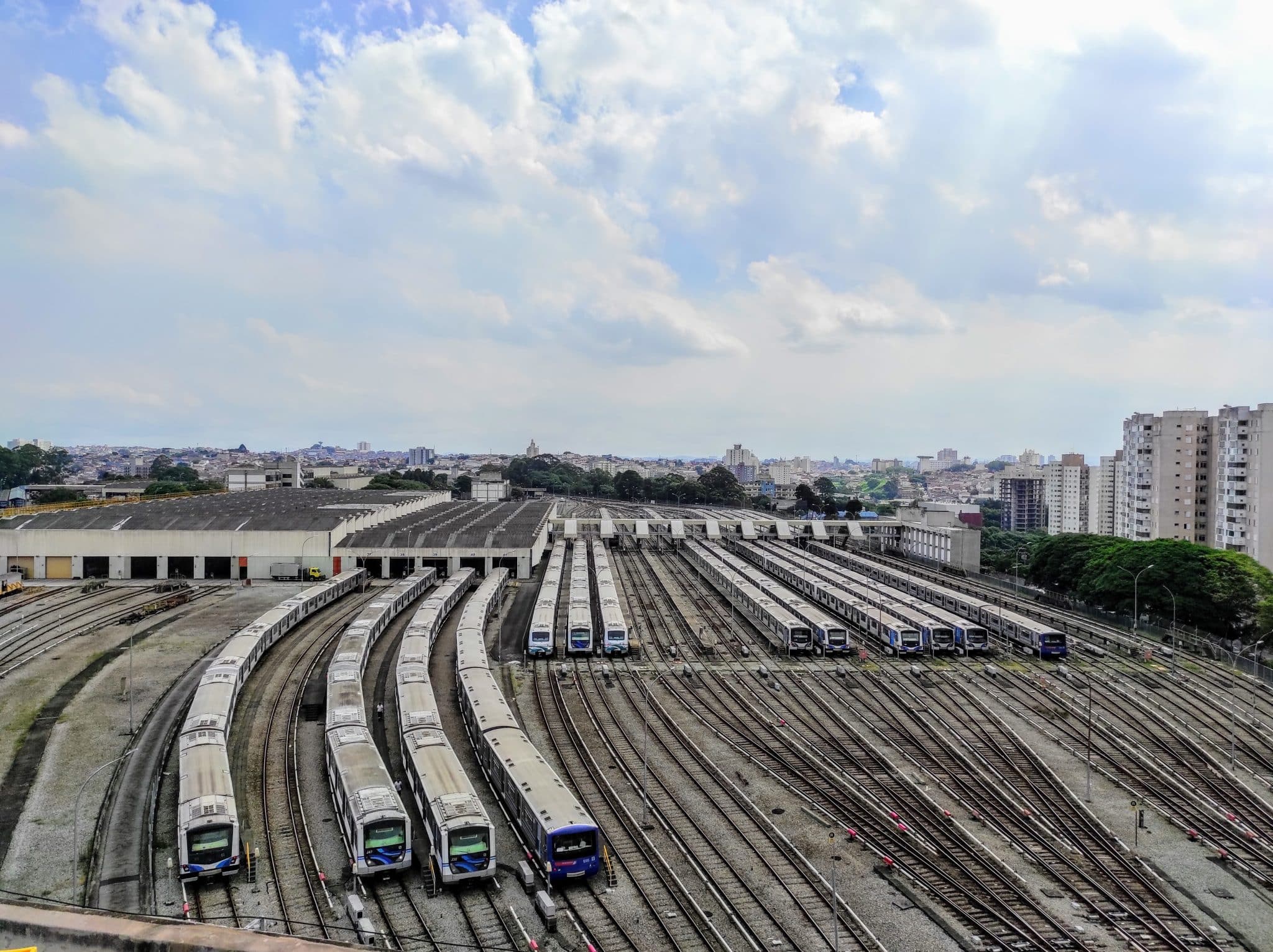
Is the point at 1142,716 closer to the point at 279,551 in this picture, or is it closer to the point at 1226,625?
the point at 1226,625

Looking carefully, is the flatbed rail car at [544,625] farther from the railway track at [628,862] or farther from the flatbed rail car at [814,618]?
the flatbed rail car at [814,618]

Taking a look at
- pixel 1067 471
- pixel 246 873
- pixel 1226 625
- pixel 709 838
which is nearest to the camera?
pixel 246 873

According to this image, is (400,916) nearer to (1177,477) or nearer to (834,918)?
(834,918)

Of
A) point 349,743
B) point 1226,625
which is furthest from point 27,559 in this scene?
point 1226,625

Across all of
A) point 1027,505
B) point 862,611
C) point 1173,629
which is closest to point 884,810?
point 862,611

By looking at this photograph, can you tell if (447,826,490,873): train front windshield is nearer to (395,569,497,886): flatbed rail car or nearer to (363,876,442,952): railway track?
(395,569,497,886): flatbed rail car

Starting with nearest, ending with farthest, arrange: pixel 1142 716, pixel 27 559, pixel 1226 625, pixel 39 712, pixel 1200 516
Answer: pixel 39 712
pixel 1142 716
pixel 1226 625
pixel 27 559
pixel 1200 516

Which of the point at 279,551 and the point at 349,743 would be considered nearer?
the point at 349,743
